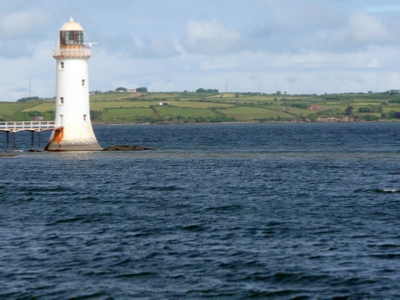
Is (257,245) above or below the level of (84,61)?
below

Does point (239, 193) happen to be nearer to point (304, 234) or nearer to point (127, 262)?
point (304, 234)

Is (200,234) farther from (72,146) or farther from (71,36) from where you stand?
(71,36)

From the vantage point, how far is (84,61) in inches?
2709

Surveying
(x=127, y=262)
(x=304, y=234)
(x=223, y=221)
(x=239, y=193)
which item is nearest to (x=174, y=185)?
(x=239, y=193)

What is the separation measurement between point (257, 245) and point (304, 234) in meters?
2.79

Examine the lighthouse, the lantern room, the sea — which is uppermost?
the lantern room

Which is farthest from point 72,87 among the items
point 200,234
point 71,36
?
point 200,234

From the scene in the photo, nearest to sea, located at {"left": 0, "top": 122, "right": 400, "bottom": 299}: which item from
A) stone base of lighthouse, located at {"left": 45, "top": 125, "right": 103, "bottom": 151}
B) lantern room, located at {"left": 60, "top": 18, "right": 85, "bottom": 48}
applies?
stone base of lighthouse, located at {"left": 45, "top": 125, "right": 103, "bottom": 151}

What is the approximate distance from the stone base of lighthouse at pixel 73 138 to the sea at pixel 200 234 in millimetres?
14159

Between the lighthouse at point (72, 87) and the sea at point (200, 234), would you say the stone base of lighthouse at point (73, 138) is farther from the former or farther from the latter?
the sea at point (200, 234)

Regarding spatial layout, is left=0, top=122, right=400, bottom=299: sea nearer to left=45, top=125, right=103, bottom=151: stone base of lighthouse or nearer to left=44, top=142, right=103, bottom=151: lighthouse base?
left=45, top=125, right=103, bottom=151: stone base of lighthouse

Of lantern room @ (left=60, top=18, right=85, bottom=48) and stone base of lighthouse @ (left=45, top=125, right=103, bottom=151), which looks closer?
lantern room @ (left=60, top=18, right=85, bottom=48)

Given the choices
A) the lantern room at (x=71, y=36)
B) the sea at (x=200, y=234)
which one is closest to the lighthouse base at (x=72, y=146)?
the lantern room at (x=71, y=36)

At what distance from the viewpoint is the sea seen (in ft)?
74.2
